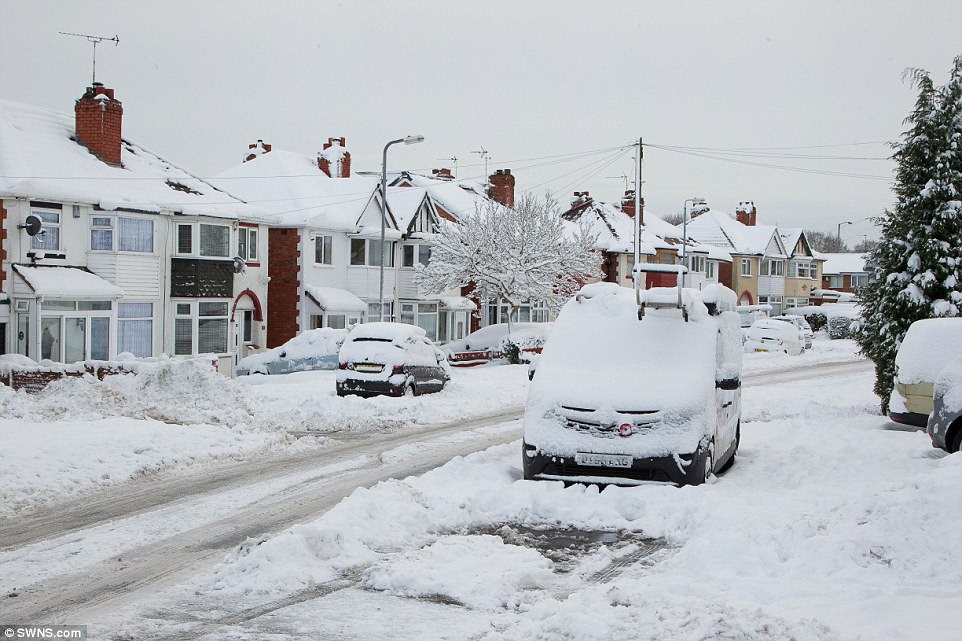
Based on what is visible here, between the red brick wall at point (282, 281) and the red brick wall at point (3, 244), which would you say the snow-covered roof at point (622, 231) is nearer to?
the red brick wall at point (282, 281)

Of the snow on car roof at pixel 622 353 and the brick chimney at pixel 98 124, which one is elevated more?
the brick chimney at pixel 98 124

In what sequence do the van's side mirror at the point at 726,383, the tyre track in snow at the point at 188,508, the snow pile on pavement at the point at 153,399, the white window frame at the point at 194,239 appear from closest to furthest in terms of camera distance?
the tyre track in snow at the point at 188,508, the van's side mirror at the point at 726,383, the snow pile on pavement at the point at 153,399, the white window frame at the point at 194,239

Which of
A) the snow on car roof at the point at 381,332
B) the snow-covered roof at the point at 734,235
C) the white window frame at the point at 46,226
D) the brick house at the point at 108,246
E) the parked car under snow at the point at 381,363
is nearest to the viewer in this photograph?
the parked car under snow at the point at 381,363

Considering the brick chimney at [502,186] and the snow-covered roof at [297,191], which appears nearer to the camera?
the snow-covered roof at [297,191]

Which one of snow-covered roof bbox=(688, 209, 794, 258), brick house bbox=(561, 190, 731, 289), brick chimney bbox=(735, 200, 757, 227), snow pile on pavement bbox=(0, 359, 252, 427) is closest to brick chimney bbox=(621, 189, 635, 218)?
brick house bbox=(561, 190, 731, 289)

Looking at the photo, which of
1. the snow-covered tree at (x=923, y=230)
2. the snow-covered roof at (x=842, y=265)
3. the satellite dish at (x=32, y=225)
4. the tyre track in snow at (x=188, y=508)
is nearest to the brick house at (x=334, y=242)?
the satellite dish at (x=32, y=225)

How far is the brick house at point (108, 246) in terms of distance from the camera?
2820cm

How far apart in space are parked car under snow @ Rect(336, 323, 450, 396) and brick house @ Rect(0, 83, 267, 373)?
460 inches

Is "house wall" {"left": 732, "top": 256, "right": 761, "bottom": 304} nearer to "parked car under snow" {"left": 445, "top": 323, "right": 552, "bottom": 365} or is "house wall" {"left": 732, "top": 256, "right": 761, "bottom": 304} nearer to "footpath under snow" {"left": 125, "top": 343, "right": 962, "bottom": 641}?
"parked car under snow" {"left": 445, "top": 323, "right": 552, "bottom": 365}

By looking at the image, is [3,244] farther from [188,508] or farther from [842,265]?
[842,265]

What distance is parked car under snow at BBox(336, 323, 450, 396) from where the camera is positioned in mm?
21109

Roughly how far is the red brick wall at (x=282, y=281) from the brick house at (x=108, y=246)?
197 centimetres

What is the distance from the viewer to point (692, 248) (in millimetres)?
69062

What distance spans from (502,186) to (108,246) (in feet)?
104
